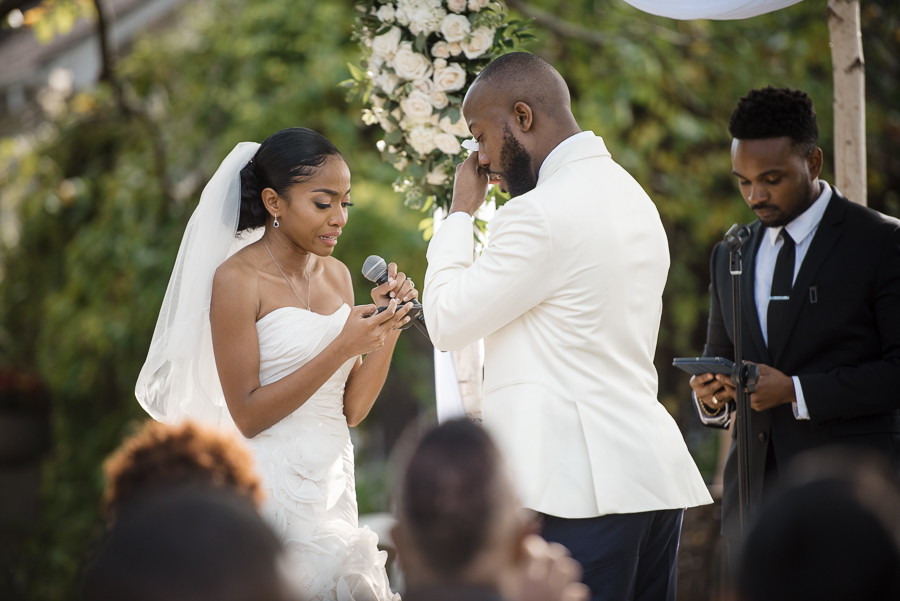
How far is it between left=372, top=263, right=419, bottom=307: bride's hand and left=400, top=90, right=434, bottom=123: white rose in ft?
2.99

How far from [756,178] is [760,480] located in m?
1.21

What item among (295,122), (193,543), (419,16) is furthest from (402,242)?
(193,543)

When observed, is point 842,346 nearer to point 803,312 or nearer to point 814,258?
point 803,312

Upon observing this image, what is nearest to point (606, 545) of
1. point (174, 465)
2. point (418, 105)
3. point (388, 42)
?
point (174, 465)

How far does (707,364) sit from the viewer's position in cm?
304

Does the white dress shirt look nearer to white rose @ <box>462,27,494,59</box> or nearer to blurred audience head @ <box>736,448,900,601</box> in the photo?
white rose @ <box>462,27,494,59</box>

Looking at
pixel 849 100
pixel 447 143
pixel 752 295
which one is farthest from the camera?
pixel 849 100

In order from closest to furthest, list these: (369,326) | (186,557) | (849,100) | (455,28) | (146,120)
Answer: (186,557) < (369,326) < (455,28) < (849,100) < (146,120)

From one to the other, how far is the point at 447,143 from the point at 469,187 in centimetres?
Answer: 88

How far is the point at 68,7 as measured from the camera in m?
5.80

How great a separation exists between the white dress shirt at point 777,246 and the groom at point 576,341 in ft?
2.91

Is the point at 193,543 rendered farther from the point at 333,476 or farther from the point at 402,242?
the point at 402,242

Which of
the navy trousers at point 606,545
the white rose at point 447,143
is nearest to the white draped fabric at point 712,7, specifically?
the white rose at point 447,143

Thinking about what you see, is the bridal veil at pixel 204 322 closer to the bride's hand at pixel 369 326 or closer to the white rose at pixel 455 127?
the bride's hand at pixel 369 326
